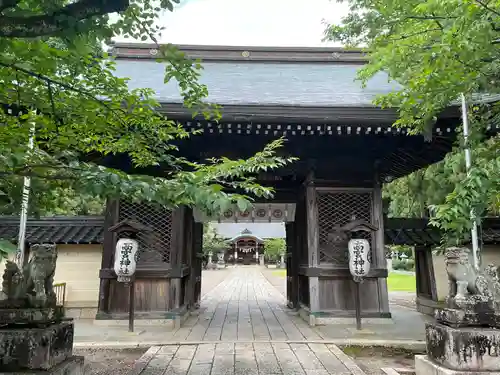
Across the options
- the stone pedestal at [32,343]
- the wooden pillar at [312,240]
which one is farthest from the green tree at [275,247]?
the stone pedestal at [32,343]

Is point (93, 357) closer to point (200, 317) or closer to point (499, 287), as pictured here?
point (200, 317)

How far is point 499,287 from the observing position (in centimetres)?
379

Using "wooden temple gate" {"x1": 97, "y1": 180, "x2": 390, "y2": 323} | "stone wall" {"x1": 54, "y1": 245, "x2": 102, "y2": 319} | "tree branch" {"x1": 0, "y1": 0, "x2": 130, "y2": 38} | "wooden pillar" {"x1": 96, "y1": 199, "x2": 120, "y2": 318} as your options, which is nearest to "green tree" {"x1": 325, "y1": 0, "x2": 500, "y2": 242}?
"wooden temple gate" {"x1": 97, "y1": 180, "x2": 390, "y2": 323}

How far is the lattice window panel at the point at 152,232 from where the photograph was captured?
6957mm

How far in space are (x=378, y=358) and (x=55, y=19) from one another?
5098mm

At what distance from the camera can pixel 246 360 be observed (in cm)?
448

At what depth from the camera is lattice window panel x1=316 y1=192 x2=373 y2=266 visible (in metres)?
7.14

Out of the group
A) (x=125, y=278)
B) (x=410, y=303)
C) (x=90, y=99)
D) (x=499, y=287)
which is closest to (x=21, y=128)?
(x=90, y=99)

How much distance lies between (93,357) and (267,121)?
4.29 meters

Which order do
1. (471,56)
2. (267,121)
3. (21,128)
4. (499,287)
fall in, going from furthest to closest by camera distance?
(267,121)
(499,287)
(471,56)
(21,128)

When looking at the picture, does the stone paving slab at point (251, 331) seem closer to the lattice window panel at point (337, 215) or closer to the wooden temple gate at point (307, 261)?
the wooden temple gate at point (307, 261)

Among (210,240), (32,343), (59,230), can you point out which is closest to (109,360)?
(32,343)

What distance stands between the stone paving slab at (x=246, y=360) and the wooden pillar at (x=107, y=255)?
217cm

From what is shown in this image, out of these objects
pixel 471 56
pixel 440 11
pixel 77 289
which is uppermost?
pixel 440 11
